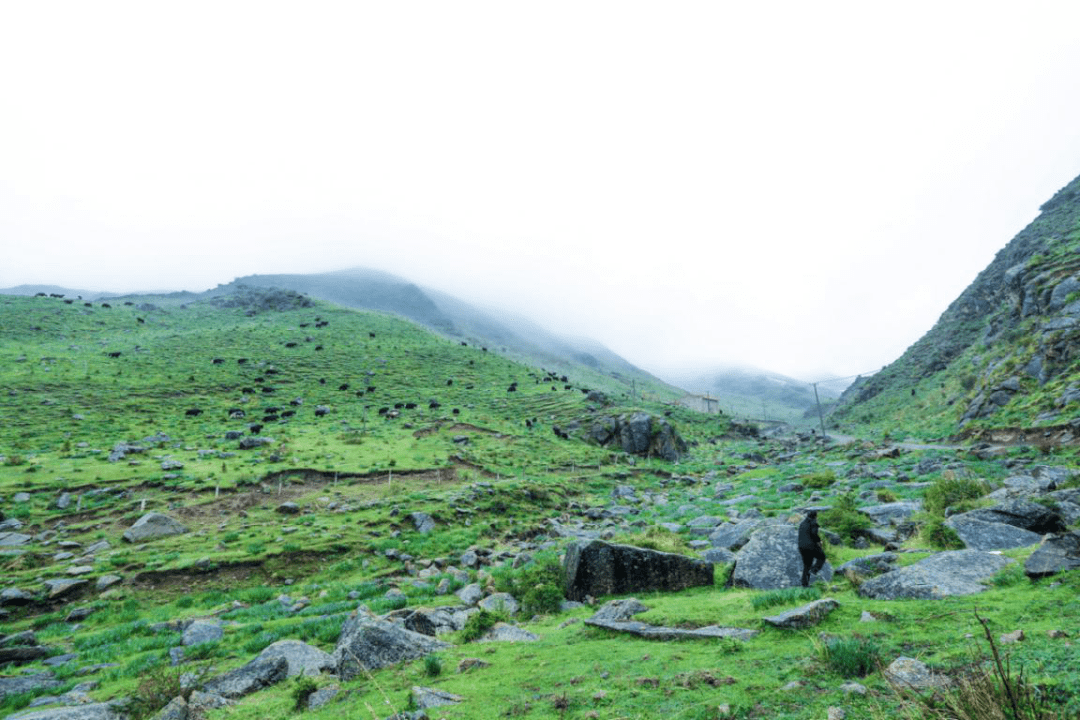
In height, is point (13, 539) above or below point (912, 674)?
below

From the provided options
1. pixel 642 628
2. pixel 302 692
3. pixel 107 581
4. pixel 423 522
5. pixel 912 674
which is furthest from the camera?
pixel 423 522

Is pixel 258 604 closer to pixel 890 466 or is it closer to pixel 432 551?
pixel 432 551

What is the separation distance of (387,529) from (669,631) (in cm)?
1860

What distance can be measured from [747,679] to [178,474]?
3444 cm

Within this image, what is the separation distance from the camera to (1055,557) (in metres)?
7.41

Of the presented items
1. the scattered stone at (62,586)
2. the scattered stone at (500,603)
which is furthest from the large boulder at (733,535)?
the scattered stone at (62,586)

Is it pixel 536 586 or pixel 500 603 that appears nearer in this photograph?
pixel 536 586

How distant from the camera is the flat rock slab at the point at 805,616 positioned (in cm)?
724

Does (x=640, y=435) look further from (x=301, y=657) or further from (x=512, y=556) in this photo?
(x=301, y=657)

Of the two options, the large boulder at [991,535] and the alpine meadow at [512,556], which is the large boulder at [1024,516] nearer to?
the alpine meadow at [512,556]

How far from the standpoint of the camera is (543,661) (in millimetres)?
7957

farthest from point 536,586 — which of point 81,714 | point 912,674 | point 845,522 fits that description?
point 845,522

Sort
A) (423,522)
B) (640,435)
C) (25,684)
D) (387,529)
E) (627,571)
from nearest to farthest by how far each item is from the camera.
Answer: (25,684) < (627,571) < (387,529) < (423,522) < (640,435)

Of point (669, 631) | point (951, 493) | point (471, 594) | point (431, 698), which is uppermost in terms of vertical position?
point (951, 493)
